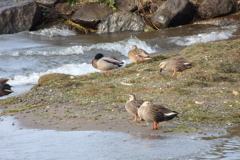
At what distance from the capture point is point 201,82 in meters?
10.4

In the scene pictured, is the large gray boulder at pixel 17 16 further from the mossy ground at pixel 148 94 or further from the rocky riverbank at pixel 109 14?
the mossy ground at pixel 148 94

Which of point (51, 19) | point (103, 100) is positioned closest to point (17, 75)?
point (103, 100)

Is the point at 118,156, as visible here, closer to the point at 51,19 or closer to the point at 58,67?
the point at 58,67

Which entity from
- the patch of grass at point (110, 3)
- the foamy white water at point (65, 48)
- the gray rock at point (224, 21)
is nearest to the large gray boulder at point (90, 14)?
the patch of grass at point (110, 3)

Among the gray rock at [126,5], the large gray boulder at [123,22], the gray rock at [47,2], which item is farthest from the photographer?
the gray rock at [47,2]

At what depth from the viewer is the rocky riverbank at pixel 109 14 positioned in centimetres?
2569

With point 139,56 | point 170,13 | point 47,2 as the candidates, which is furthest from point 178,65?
point 47,2

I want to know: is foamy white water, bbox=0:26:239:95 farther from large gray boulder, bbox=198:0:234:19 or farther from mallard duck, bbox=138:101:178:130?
mallard duck, bbox=138:101:178:130

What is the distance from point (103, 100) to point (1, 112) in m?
2.09

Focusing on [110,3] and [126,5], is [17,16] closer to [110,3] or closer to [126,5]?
[110,3]

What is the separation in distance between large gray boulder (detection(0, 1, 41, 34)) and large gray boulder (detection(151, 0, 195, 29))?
22.3 feet

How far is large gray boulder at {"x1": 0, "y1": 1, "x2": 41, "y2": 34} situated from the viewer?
25180mm

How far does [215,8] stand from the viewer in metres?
27.4

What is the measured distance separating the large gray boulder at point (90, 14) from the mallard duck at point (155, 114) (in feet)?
64.2
